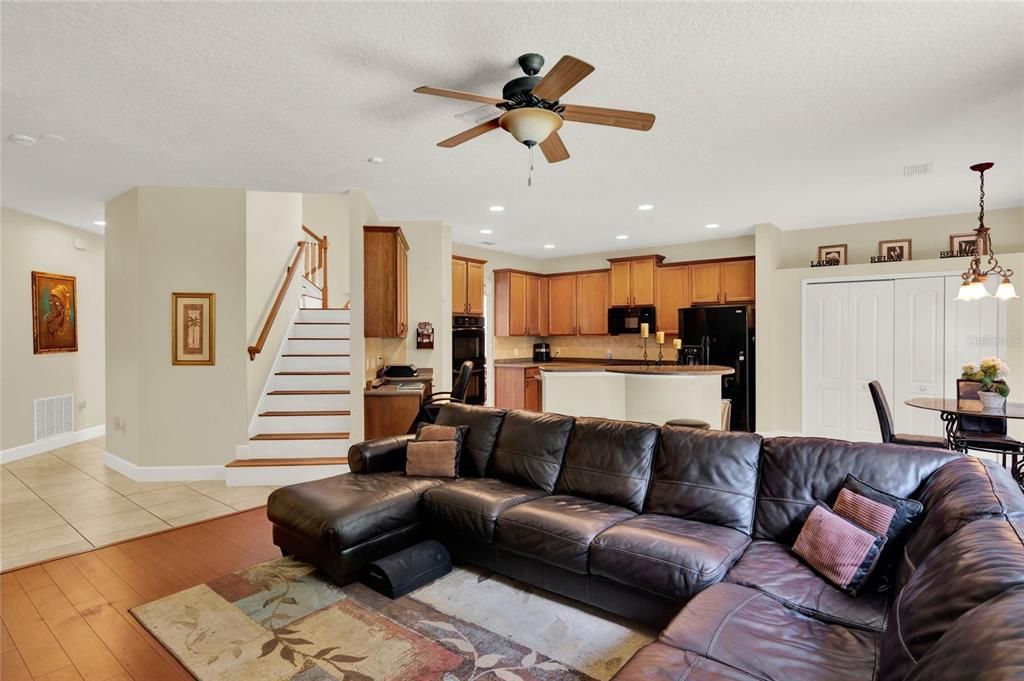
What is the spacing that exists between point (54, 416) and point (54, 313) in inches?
49.0

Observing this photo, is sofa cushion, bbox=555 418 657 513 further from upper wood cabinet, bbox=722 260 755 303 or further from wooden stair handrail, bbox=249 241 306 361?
upper wood cabinet, bbox=722 260 755 303

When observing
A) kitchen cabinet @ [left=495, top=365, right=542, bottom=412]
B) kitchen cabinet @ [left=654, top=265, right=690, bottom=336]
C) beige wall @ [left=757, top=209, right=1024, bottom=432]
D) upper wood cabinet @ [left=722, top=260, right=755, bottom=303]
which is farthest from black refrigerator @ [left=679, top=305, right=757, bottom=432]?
kitchen cabinet @ [left=495, top=365, right=542, bottom=412]

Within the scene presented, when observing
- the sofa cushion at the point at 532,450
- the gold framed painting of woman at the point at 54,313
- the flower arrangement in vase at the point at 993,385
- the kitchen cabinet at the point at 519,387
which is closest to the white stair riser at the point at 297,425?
the sofa cushion at the point at 532,450

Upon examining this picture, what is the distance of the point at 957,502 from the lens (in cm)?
177

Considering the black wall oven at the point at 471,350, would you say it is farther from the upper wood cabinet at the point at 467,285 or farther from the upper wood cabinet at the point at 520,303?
the upper wood cabinet at the point at 520,303

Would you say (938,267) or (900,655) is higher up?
(938,267)

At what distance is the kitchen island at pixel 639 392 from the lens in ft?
17.3

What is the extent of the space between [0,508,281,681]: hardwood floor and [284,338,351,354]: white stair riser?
9.80 ft

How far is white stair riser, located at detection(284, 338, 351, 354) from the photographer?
261 inches

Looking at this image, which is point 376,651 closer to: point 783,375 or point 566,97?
point 566,97

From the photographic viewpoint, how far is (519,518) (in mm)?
2717

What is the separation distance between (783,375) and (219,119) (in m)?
6.42

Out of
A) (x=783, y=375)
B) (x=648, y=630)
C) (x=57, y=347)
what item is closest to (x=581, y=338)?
(x=783, y=375)

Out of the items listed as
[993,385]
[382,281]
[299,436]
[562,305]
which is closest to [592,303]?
[562,305]
